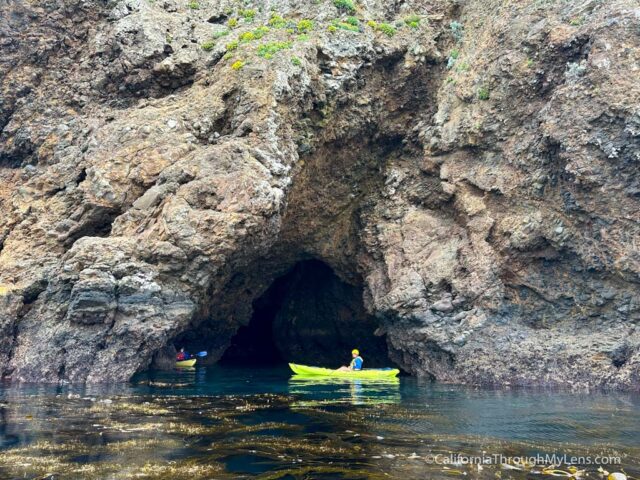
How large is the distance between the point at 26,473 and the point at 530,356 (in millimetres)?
19151

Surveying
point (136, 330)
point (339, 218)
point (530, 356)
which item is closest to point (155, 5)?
point (339, 218)

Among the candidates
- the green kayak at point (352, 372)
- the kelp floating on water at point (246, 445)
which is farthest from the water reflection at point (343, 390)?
the kelp floating on water at point (246, 445)

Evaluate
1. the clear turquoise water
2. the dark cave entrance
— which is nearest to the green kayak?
the clear turquoise water

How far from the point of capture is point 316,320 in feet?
117

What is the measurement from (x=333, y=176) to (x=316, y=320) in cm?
976

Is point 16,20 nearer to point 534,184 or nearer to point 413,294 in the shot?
point 413,294

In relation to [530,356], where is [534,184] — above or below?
above

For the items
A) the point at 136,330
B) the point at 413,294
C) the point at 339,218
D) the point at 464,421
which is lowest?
the point at 464,421

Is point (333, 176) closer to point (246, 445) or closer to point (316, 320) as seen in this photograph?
point (316, 320)

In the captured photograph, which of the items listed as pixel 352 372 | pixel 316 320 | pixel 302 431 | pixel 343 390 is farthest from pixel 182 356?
pixel 302 431

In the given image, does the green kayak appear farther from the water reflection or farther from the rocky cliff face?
the rocky cliff face

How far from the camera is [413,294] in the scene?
84.7 feet

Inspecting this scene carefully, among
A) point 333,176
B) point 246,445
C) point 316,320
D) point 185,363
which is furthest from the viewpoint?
point 316,320

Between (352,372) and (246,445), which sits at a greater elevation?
(352,372)
